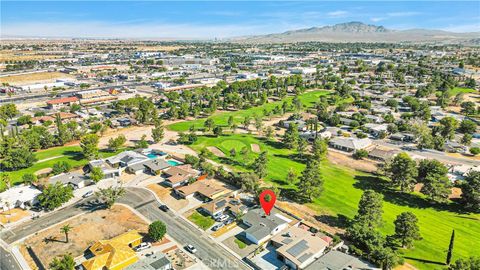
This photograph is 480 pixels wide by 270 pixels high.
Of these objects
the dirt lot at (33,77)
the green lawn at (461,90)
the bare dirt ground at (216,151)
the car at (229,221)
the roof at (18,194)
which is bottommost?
the car at (229,221)

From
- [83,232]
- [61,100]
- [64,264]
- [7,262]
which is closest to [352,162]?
[83,232]

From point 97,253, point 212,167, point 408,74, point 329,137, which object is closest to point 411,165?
point 329,137

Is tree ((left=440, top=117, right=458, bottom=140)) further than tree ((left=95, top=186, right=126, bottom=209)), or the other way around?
tree ((left=440, top=117, right=458, bottom=140))

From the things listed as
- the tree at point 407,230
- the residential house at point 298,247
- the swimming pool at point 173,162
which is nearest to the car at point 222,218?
the residential house at point 298,247

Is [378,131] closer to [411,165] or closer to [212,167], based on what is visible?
[411,165]

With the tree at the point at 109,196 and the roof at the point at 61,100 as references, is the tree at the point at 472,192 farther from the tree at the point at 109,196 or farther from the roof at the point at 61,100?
the roof at the point at 61,100

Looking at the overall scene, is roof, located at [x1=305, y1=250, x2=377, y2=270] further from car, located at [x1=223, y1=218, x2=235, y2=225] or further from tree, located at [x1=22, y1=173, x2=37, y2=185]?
tree, located at [x1=22, y1=173, x2=37, y2=185]

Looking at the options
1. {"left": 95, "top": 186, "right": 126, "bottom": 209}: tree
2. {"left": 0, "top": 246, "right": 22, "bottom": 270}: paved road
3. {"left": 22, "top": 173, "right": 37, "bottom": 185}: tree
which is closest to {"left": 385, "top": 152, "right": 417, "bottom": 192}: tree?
{"left": 95, "top": 186, "right": 126, "bottom": 209}: tree
